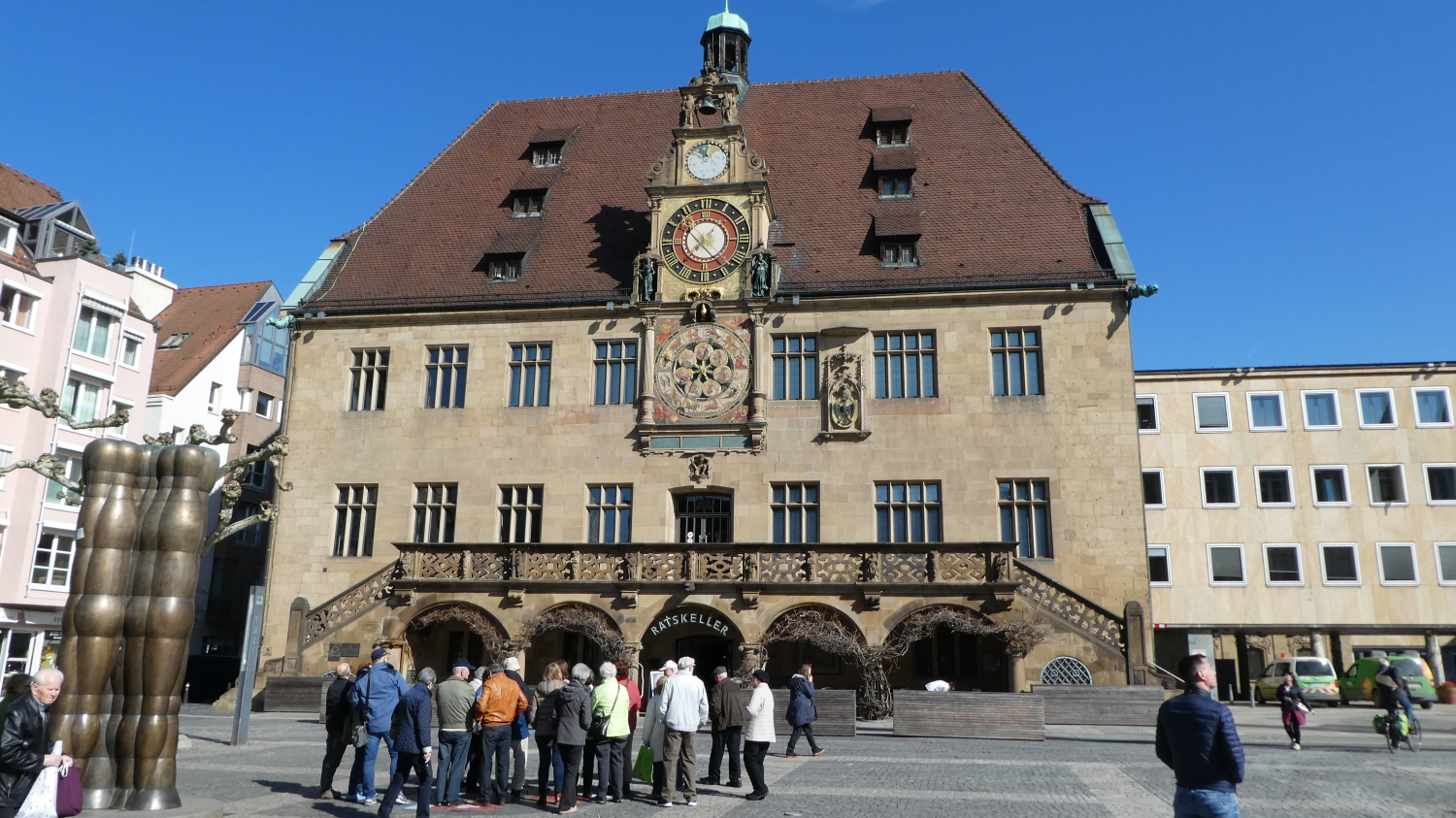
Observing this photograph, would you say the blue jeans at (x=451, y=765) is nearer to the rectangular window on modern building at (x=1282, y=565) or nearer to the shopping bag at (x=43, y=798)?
the shopping bag at (x=43, y=798)

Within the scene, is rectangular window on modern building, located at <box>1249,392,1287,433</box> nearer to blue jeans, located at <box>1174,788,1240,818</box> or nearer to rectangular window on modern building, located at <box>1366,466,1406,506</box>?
rectangular window on modern building, located at <box>1366,466,1406,506</box>

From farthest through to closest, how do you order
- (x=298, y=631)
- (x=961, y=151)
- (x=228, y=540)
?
(x=228, y=540), (x=961, y=151), (x=298, y=631)

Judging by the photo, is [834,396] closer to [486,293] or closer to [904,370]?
[904,370]

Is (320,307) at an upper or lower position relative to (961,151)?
lower

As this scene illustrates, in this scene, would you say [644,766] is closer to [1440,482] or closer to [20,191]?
[1440,482]

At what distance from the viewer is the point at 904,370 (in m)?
30.6

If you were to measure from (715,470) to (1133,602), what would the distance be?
11.0m

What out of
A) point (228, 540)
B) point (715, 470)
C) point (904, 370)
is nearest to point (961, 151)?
point (904, 370)

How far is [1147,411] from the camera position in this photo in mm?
42219

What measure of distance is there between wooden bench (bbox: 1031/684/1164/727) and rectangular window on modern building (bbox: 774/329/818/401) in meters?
10.5

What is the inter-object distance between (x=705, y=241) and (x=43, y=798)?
82.5 ft

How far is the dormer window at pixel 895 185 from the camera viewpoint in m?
34.2

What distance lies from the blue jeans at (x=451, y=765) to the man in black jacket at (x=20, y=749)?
457 cm

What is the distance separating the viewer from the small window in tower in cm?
3606
